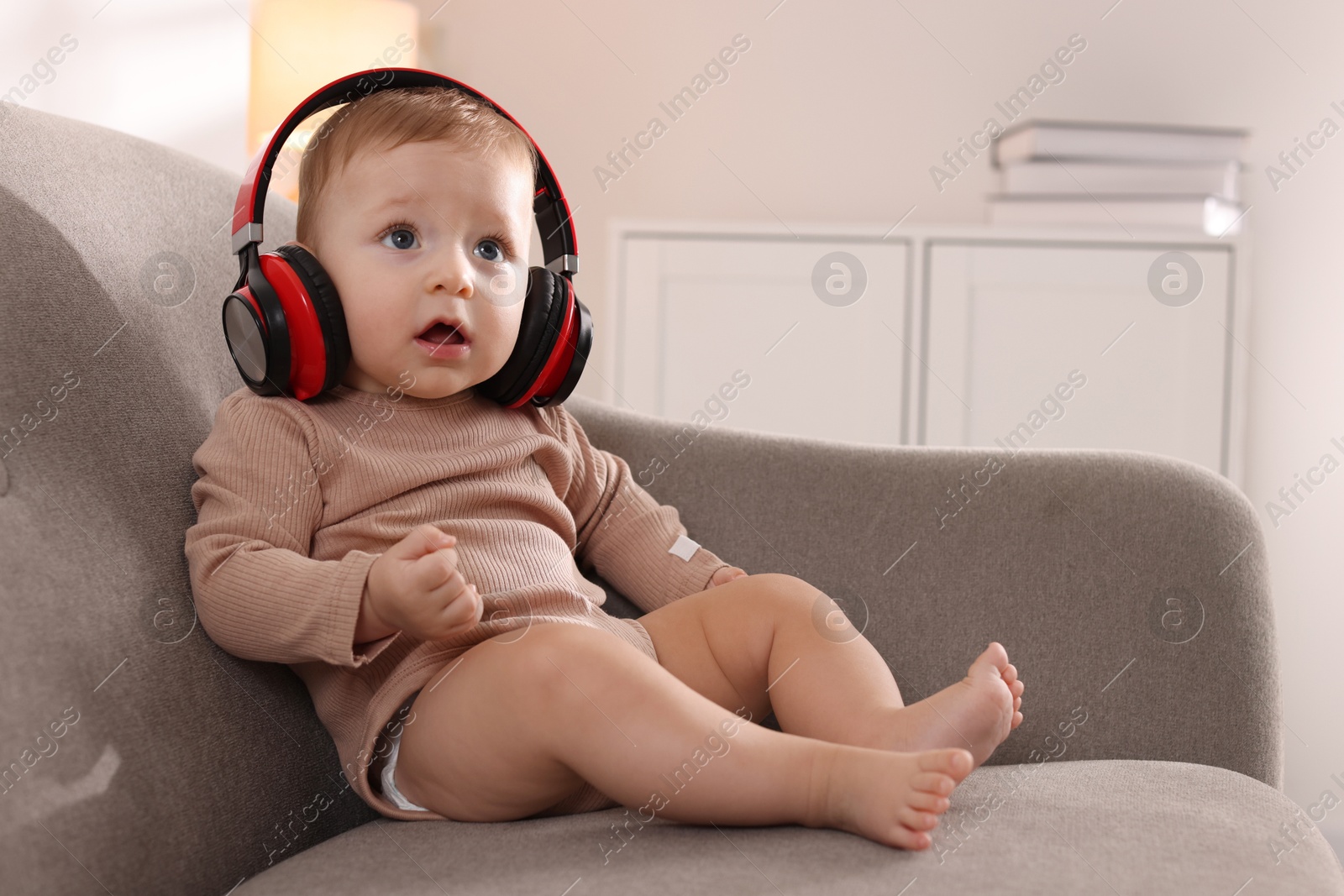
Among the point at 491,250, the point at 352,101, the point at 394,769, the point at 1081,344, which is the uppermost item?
the point at 352,101

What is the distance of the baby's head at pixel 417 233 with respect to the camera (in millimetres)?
795

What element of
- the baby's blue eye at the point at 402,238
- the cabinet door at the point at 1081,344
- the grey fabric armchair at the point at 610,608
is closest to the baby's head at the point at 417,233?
the baby's blue eye at the point at 402,238

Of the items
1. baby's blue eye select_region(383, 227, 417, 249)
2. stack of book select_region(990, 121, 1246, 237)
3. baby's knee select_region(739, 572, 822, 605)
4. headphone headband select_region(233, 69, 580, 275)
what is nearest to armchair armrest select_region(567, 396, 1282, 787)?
baby's knee select_region(739, 572, 822, 605)

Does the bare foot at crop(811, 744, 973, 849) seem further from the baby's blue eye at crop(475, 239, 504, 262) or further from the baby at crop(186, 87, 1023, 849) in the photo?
the baby's blue eye at crop(475, 239, 504, 262)

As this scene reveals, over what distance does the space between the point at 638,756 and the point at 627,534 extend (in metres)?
0.33

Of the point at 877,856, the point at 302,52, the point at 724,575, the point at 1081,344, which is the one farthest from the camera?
the point at 1081,344

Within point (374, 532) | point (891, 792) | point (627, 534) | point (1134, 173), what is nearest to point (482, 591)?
point (374, 532)

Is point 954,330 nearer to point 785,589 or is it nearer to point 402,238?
point 785,589

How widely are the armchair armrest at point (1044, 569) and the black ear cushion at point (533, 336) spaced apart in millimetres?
187

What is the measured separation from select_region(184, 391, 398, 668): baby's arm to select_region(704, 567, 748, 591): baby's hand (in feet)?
0.93

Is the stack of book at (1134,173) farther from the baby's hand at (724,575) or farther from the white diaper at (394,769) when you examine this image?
the white diaper at (394,769)

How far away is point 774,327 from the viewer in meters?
1.91

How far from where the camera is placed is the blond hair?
0.81 meters

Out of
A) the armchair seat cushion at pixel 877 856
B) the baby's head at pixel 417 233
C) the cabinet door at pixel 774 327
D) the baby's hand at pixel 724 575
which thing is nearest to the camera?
the armchair seat cushion at pixel 877 856
